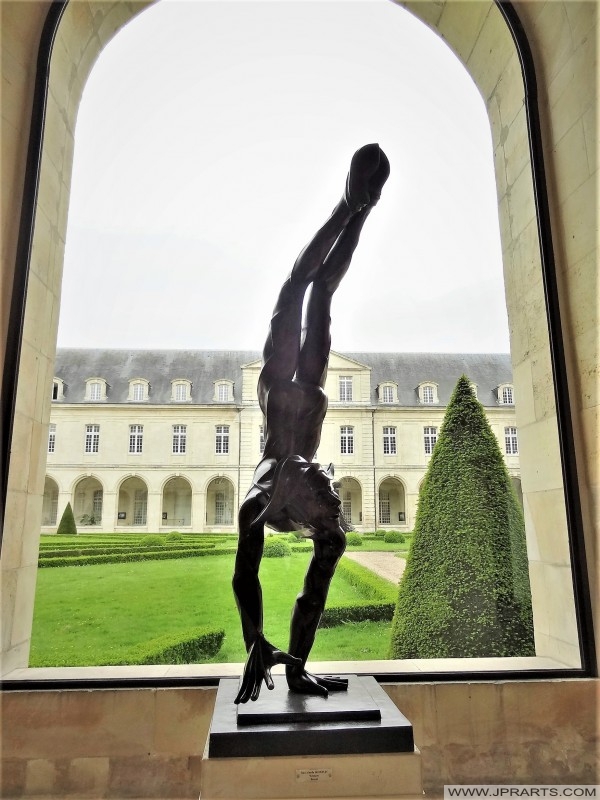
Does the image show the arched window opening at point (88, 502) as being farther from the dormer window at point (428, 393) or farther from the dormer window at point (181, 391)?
the dormer window at point (428, 393)

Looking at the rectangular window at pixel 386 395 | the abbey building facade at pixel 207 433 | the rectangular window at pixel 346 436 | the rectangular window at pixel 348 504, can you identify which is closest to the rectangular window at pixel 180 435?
the abbey building facade at pixel 207 433

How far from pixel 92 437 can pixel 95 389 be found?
0.37m

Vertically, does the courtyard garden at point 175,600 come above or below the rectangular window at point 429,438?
below

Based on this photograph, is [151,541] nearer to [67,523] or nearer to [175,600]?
[175,600]

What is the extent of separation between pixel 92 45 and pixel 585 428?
13.8ft

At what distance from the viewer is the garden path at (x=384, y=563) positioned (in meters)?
4.09

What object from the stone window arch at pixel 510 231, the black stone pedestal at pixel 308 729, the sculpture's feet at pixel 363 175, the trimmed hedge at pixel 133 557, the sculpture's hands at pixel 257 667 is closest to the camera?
the black stone pedestal at pixel 308 729

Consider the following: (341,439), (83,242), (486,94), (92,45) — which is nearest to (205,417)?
(341,439)

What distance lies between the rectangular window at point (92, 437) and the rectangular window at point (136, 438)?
0.24 metres

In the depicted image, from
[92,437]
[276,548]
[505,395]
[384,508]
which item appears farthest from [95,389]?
[505,395]

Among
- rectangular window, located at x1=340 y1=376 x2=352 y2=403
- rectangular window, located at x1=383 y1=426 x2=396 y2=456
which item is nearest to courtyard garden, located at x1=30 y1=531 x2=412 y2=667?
rectangular window, located at x1=383 y1=426 x2=396 y2=456

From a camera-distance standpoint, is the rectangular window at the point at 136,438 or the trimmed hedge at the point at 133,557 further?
the rectangular window at the point at 136,438

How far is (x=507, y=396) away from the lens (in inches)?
171

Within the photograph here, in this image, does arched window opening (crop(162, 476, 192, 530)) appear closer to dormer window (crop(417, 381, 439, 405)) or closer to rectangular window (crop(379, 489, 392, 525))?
rectangular window (crop(379, 489, 392, 525))
